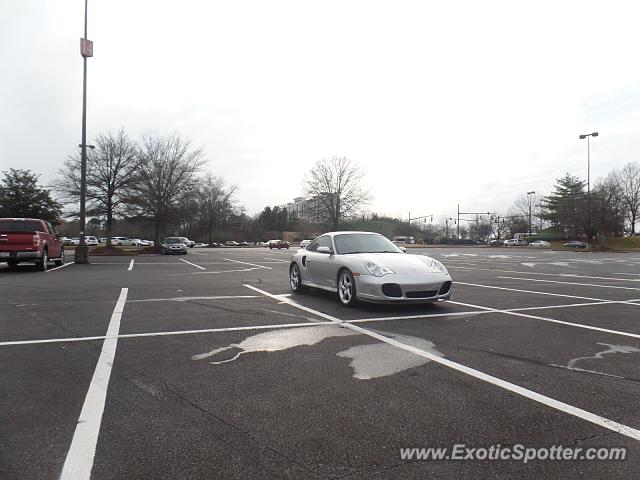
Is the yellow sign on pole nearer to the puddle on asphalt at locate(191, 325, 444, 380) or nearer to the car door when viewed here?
the car door

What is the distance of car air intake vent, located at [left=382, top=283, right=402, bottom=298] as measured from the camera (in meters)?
7.36

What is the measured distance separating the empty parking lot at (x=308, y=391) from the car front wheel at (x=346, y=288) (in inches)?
19.7

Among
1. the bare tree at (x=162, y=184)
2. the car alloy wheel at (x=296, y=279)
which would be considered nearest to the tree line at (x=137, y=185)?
the bare tree at (x=162, y=184)

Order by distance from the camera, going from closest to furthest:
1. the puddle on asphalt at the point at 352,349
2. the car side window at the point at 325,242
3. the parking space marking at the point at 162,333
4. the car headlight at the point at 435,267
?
the puddle on asphalt at the point at 352,349
the parking space marking at the point at 162,333
the car headlight at the point at 435,267
the car side window at the point at 325,242

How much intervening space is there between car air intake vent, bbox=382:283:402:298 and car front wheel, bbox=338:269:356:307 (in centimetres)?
65

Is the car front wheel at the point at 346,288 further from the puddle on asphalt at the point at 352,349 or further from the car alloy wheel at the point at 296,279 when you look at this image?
the car alloy wheel at the point at 296,279

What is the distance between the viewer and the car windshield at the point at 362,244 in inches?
342

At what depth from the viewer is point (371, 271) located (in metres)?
7.57

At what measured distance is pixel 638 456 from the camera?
2672mm

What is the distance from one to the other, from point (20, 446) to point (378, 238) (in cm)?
728

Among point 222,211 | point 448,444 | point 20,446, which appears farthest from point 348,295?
point 222,211

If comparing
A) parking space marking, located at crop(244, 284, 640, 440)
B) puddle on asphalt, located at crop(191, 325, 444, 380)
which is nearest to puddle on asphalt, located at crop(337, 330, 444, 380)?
puddle on asphalt, located at crop(191, 325, 444, 380)

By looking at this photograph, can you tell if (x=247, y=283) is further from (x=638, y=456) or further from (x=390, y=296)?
(x=638, y=456)

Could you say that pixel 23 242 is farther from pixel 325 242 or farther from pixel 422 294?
pixel 422 294
